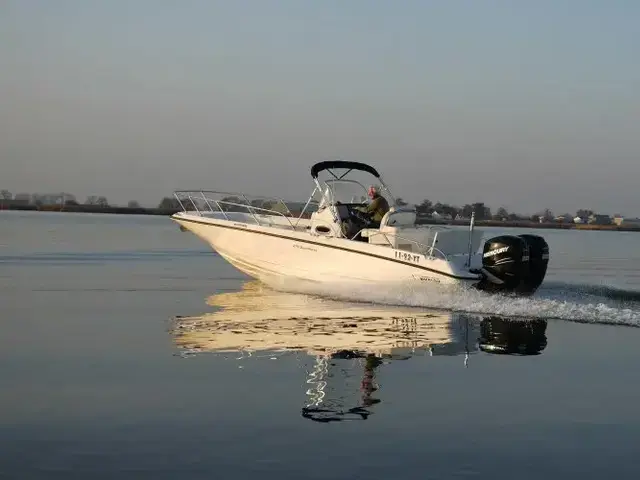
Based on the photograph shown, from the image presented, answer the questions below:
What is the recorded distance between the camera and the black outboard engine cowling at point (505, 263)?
47.9 ft

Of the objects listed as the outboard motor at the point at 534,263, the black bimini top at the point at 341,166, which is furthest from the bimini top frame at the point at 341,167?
the outboard motor at the point at 534,263

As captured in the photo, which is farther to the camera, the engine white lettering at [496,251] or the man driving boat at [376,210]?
the man driving boat at [376,210]

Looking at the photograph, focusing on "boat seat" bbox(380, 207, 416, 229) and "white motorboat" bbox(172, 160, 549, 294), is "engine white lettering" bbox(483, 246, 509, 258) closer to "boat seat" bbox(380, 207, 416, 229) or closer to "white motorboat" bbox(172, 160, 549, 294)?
"white motorboat" bbox(172, 160, 549, 294)

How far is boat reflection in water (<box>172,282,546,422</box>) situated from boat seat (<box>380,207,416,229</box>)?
1.84 meters

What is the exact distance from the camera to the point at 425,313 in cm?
1434

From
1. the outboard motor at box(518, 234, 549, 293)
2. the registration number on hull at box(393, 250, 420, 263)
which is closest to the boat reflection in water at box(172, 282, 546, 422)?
the registration number on hull at box(393, 250, 420, 263)

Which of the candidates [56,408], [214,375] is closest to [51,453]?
[56,408]

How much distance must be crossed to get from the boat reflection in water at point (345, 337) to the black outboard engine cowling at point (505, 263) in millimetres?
1062

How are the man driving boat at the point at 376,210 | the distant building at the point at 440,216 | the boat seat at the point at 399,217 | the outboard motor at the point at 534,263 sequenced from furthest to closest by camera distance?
the distant building at the point at 440,216 → the man driving boat at the point at 376,210 → the boat seat at the point at 399,217 → the outboard motor at the point at 534,263

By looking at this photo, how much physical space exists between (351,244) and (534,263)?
346 centimetres

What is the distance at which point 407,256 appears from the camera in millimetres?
15516

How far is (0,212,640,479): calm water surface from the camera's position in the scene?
19.5ft

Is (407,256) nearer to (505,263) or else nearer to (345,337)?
(505,263)

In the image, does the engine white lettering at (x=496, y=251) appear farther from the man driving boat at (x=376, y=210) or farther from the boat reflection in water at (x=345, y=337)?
the man driving boat at (x=376, y=210)
